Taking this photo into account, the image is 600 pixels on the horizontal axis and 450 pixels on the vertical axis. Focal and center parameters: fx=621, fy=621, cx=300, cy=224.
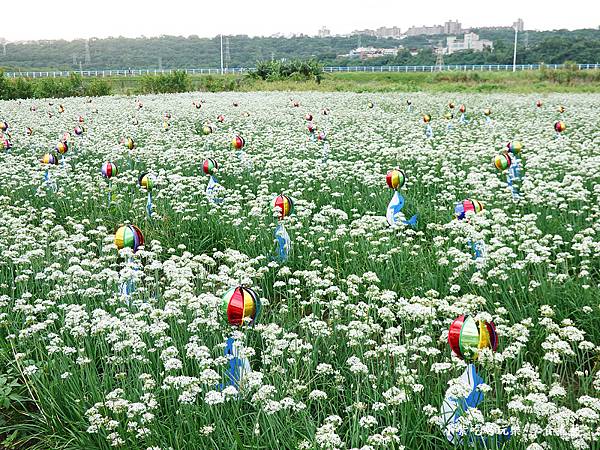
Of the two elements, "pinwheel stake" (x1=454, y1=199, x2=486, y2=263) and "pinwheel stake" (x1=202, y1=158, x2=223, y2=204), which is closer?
"pinwheel stake" (x1=454, y1=199, x2=486, y2=263)

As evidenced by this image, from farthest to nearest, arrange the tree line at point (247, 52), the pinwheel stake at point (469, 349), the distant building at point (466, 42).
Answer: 1. the distant building at point (466, 42)
2. the tree line at point (247, 52)
3. the pinwheel stake at point (469, 349)

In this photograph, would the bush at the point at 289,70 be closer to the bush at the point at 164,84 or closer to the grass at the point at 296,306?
the bush at the point at 164,84

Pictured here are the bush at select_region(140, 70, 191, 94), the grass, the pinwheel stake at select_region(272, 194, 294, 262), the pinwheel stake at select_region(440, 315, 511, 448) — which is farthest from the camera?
the bush at select_region(140, 70, 191, 94)

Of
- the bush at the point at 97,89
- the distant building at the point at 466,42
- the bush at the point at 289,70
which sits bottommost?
the bush at the point at 97,89

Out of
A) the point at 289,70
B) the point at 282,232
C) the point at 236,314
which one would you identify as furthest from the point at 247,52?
the point at 236,314

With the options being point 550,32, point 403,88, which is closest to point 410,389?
point 403,88

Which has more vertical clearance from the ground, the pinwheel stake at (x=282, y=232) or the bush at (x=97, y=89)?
the bush at (x=97, y=89)

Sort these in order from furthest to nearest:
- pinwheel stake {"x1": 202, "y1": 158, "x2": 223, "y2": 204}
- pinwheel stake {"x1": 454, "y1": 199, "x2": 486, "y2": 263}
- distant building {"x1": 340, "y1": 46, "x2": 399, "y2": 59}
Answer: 1. distant building {"x1": 340, "y1": 46, "x2": 399, "y2": 59}
2. pinwheel stake {"x1": 202, "y1": 158, "x2": 223, "y2": 204}
3. pinwheel stake {"x1": 454, "y1": 199, "x2": 486, "y2": 263}

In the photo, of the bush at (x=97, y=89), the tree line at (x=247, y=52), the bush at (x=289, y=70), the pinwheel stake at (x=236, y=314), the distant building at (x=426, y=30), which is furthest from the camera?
the distant building at (x=426, y=30)

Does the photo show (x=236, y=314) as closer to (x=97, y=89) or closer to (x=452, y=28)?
(x=97, y=89)

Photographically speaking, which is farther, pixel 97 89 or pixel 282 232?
pixel 97 89

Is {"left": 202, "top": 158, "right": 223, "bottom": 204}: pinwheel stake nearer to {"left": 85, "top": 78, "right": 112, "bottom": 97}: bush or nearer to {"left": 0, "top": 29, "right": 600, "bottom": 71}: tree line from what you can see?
{"left": 85, "top": 78, "right": 112, "bottom": 97}: bush

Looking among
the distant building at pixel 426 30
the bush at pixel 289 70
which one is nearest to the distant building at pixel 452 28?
the distant building at pixel 426 30

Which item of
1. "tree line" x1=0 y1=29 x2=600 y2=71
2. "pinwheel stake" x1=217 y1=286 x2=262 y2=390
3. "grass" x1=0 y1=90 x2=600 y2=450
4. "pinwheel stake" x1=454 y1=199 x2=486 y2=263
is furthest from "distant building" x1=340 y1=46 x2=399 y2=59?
"pinwheel stake" x1=217 y1=286 x2=262 y2=390
